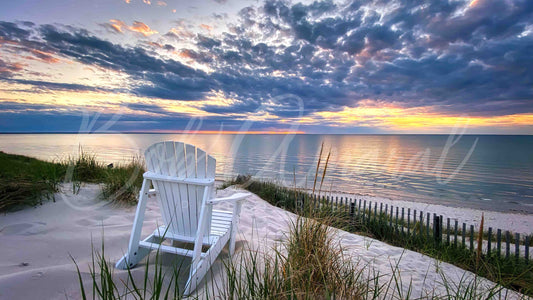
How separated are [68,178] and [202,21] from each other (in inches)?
228

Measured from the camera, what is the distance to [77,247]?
8.27 feet

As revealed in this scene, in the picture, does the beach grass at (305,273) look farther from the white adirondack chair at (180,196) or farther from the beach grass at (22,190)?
the beach grass at (22,190)

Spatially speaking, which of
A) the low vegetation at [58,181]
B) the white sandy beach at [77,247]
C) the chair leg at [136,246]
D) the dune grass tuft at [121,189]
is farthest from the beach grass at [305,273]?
the low vegetation at [58,181]

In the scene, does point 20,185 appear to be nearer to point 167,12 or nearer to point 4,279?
point 4,279

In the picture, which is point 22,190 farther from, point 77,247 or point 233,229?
point 233,229

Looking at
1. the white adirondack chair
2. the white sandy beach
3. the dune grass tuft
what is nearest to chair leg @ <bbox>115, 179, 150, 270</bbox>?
the white adirondack chair

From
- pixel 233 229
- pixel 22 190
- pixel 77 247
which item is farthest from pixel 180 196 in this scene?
pixel 22 190

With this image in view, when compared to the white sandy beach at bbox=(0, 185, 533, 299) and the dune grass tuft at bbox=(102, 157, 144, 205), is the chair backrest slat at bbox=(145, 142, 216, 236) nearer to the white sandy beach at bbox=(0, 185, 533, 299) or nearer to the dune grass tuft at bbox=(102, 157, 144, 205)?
the white sandy beach at bbox=(0, 185, 533, 299)

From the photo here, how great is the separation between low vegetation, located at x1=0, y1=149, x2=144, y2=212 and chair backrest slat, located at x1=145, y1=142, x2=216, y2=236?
2246mm

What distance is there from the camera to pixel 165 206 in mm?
2527

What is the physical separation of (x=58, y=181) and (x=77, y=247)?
110 inches

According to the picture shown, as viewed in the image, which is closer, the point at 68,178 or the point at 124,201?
the point at 124,201

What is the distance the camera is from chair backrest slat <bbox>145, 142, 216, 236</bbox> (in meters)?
2.30

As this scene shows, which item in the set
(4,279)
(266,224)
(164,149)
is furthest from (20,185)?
(266,224)
